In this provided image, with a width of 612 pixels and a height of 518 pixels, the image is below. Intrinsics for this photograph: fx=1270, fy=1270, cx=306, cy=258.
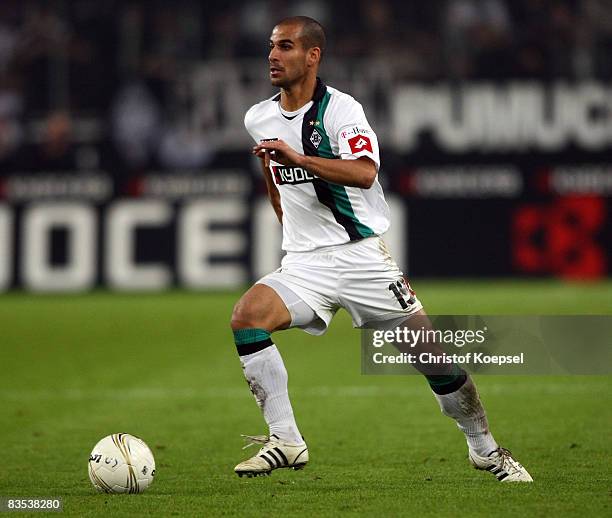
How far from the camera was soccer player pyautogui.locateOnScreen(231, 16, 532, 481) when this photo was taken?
5.93 m

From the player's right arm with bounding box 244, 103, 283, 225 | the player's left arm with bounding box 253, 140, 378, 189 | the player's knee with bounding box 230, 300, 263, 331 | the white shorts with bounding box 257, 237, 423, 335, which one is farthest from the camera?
the player's right arm with bounding box 244, 103, 283, 225

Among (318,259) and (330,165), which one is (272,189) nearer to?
(318,259)

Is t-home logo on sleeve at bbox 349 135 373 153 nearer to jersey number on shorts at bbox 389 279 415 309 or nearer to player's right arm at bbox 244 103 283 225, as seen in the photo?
player's right arm at bbox 244 103 283 225

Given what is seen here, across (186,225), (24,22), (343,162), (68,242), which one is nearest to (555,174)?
Answer: (186,225)

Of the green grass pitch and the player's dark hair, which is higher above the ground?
the player's dark hair

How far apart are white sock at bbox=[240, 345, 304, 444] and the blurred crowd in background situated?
1289 centimetres

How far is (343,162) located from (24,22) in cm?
1604

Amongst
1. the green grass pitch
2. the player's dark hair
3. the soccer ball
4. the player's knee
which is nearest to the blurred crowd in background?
the green grass pitch

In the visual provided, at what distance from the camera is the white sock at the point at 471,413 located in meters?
6.14

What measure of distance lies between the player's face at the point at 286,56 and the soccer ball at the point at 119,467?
189 centimetres

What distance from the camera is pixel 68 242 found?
1858 centimetres

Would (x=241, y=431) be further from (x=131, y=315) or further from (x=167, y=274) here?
(x=167, y=274)

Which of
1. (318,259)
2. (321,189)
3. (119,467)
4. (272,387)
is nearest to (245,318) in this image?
(272,387)

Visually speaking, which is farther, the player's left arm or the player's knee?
the player's knee
